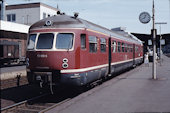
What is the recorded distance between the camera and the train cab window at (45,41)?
955 centimetres

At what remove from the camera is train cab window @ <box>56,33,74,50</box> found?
9430 millimetres

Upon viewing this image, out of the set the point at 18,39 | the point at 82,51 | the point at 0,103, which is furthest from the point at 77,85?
the point at 18,39

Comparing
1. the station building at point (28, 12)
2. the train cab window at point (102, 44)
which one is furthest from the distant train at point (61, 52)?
the station building at point (28, 12)

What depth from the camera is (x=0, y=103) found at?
9.69 meters

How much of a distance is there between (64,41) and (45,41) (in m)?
0.81

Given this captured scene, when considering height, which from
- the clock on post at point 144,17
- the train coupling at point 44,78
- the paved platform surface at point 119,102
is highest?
the clock on post at point 144,17

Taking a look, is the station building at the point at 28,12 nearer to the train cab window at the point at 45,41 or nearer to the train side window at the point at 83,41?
the train cab window at the point at 45,41

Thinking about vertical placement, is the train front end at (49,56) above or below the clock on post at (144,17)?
below

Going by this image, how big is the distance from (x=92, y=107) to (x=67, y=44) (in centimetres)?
287

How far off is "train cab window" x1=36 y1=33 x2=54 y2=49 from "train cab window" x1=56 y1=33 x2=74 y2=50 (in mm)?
286

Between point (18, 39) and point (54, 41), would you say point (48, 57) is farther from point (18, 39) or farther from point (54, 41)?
point (18, 39)

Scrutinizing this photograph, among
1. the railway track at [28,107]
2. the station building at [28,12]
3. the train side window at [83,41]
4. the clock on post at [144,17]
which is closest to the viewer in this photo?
the railway track at [28,107]

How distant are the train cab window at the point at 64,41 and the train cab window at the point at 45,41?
29 cm

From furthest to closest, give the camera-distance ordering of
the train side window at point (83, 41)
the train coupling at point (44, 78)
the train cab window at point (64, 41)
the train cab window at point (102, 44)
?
the train cab window at point (102, 44) → the train side window at point (83, 41) → the train cab window at point (64, 41) → the train coupling at point (44, 78)
